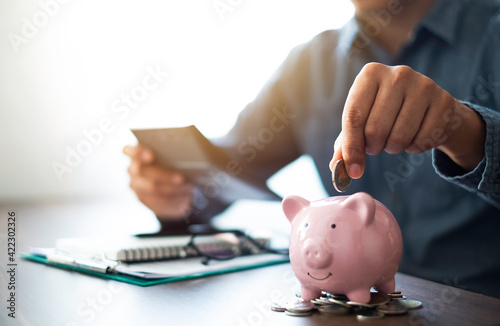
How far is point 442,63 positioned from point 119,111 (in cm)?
148

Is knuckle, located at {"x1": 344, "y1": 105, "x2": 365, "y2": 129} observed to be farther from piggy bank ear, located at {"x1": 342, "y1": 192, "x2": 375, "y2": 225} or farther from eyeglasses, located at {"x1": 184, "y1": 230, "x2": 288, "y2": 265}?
eyeglasses, located at {"x1": 184, "y1": 230, "x2": 288, "y2": 265}

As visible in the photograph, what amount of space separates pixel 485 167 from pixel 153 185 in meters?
0.78

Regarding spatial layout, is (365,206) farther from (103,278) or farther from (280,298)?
(103,278)

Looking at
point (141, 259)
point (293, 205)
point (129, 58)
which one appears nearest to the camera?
point (293, 205)

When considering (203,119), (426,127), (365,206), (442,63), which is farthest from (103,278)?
(203,119)

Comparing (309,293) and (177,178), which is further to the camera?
(177,178)

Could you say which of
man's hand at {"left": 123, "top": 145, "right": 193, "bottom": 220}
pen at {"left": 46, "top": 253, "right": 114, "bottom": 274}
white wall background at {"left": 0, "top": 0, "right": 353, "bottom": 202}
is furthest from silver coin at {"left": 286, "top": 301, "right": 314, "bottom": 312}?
white wall background at {"left": 0, "top": 0, "right": 353, "bottom": 202}

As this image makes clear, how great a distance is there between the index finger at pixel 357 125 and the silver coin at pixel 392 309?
17 centimetres

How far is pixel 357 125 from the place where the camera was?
0.63 metres

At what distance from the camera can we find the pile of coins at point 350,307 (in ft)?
1.81

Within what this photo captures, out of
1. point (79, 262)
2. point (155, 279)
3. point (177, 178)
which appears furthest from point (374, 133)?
point (177, 178)

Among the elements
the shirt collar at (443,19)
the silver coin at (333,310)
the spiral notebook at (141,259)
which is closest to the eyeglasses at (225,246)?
the spiral notebook at (141,259)

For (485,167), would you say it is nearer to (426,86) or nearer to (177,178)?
(426,86)

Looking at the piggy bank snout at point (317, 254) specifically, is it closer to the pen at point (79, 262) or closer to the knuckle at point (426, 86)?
the knuckle at point (426, 86)
